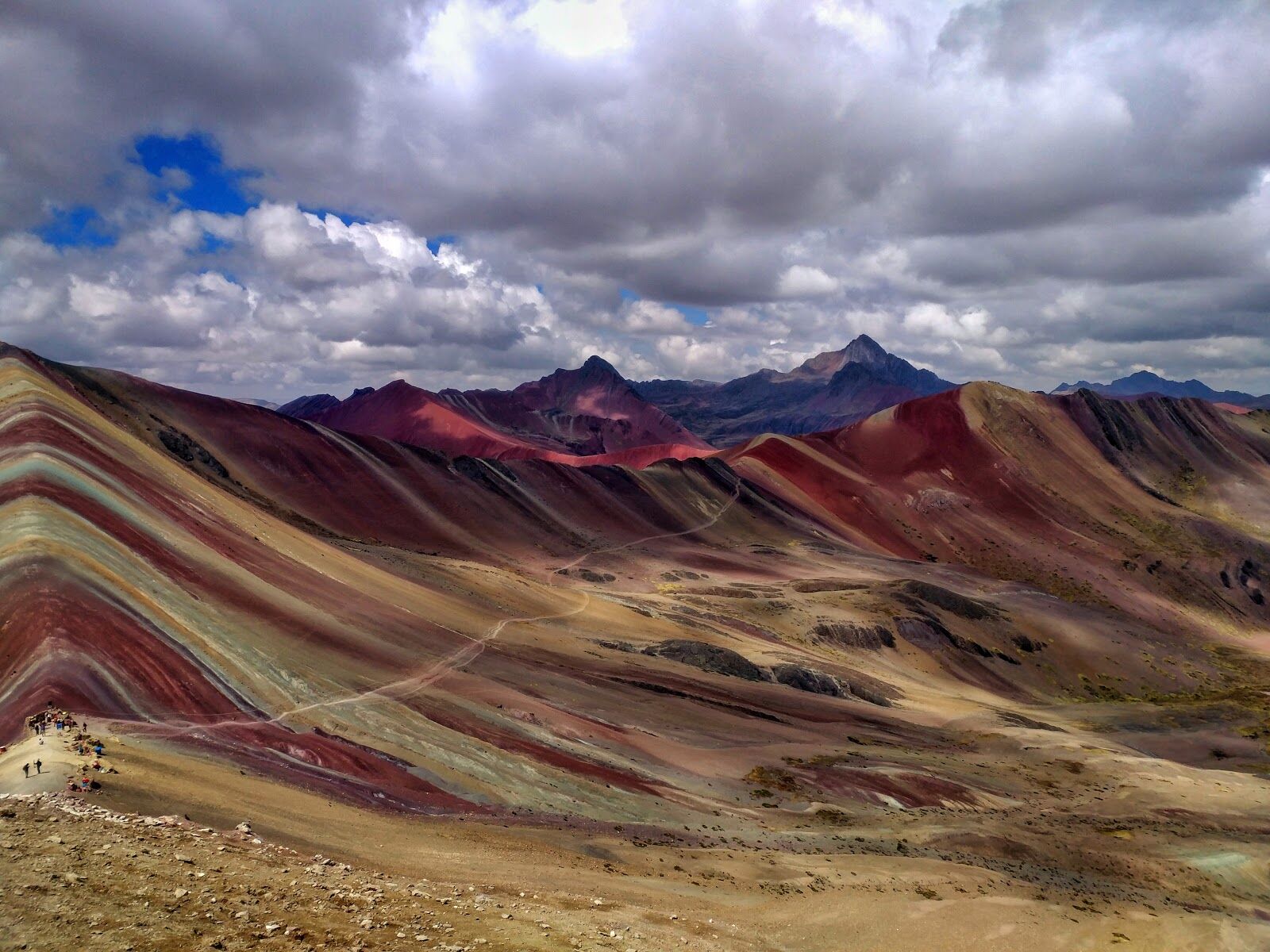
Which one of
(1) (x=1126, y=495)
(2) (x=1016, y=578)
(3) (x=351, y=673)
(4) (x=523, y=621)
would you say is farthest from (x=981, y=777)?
(1) (x=1126, y=495)

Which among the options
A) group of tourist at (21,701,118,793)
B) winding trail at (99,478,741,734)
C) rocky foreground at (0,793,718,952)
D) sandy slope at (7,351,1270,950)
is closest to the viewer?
rocky foreground at (0,793,718,952)

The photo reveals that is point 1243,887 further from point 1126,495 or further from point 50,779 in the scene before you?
point 1126,495

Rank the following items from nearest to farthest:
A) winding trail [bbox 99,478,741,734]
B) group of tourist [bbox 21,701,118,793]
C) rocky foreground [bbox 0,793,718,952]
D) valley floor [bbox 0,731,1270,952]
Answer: rocky foreground [bbox 0,793,718,952]
valley floor [bbox 0,731,1270,952]
group of tourist [bbox 21,701,118,793]
winding trail [bbox 99,478,741,734]

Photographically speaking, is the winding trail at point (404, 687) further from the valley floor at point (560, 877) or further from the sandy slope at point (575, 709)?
the valley floor at point (560, 877)

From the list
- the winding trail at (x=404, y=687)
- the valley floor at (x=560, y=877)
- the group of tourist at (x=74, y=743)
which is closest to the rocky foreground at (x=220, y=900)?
the valley floor at (x=560, y=877)

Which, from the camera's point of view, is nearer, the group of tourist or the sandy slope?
the group of tourist

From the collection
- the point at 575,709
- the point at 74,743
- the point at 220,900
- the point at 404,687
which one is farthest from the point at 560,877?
the point at 575,709

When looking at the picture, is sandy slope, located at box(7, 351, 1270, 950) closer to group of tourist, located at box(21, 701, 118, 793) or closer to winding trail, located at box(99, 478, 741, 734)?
winding trail, located at box(99, 478, 741, 734)

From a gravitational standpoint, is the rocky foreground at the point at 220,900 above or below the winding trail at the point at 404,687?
above

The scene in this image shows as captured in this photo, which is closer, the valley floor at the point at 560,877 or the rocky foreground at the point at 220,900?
the rocky foreground at the point at 220,900

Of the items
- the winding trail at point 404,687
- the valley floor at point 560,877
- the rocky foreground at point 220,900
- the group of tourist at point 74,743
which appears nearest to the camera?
the rocky foreground at point 220,900

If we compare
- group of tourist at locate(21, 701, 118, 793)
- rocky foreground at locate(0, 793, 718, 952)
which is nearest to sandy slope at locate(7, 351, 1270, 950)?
rocky foreground at locate(0, 793, 718, 952)
